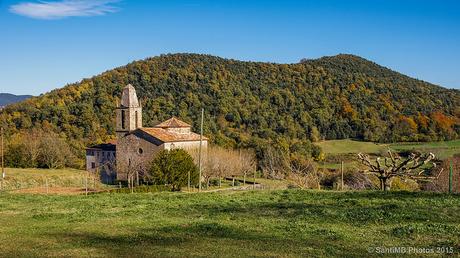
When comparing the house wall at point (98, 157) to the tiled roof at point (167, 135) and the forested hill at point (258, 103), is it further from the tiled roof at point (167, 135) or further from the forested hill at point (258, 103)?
the forested hill at point (258, 103)

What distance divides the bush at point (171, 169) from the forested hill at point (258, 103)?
2797 cm

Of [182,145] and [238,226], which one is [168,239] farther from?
[182,145]

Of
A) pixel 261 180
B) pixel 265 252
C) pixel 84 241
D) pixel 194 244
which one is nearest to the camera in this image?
pixel 265 252

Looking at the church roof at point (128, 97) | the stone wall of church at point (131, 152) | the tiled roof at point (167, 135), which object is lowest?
the stone wall of church at point (131, 152)

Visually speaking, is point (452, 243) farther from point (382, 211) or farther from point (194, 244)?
point (194, 244)

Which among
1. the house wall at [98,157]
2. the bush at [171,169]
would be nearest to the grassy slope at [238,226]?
the bush at [171,169]

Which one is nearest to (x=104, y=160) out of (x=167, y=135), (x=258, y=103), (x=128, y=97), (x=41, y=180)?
(x=128, y=97)

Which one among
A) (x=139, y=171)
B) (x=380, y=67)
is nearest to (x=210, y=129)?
(x=139, y=171)

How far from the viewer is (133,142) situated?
5662 centimetres

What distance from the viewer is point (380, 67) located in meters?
123

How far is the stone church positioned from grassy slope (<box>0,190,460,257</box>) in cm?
3294

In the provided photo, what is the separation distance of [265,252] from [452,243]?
160 inches

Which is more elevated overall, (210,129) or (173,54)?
(173,54)

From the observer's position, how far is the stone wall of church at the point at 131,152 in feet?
178
